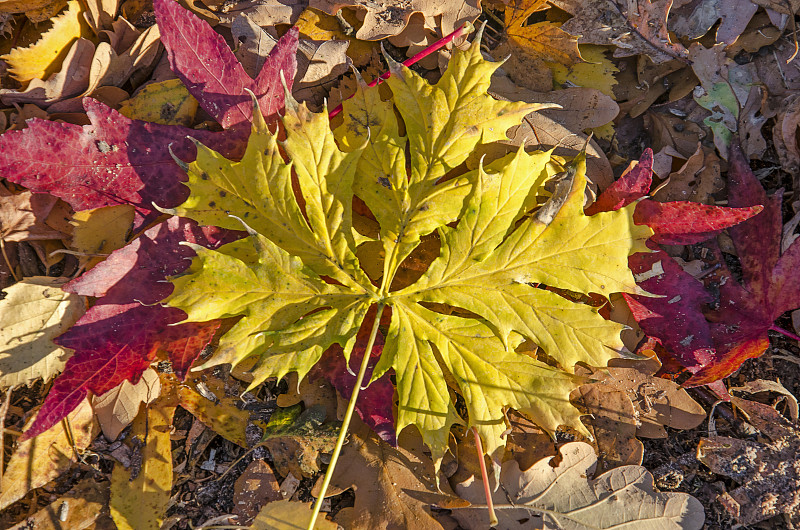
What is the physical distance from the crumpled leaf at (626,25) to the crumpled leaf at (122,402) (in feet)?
8.00

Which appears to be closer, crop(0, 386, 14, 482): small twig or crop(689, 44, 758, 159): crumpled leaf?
crop(0, 386, 14, 482): small twig

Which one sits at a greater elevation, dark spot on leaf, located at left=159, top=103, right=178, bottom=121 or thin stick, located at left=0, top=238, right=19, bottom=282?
dark spot on leaf, located at left=159, top=103, right=178, bottom=121

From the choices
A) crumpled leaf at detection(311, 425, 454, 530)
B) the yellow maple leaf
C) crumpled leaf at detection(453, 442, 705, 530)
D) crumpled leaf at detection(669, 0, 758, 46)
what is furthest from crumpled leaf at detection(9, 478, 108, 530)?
crumpled leaf at detection(669, 0, 758, 46)

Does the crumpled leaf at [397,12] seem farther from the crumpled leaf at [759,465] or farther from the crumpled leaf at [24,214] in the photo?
the crumpled leaf at [759,465]

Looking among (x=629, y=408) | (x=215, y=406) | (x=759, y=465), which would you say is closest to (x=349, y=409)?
(x=215, y=406)

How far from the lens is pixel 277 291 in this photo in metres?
1.80

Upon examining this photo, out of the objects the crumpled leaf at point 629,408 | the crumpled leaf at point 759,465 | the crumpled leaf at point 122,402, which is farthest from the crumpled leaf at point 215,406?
the crumpled leaf at point 759,465

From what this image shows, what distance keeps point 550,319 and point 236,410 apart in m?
1.39

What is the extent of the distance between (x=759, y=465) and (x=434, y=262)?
1629 mm

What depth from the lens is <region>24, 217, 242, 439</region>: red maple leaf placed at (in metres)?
1.83

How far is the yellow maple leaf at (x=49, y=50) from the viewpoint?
208 centimetres

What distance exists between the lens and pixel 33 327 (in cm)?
201

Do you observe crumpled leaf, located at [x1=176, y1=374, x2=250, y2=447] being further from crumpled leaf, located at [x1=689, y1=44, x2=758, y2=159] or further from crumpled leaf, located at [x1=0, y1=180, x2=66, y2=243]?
crumpled leaf, located at [x1=689, y1=44, x2=758, y2=159]

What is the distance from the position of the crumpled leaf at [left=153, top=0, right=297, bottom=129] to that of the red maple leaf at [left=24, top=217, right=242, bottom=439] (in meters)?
0.39
